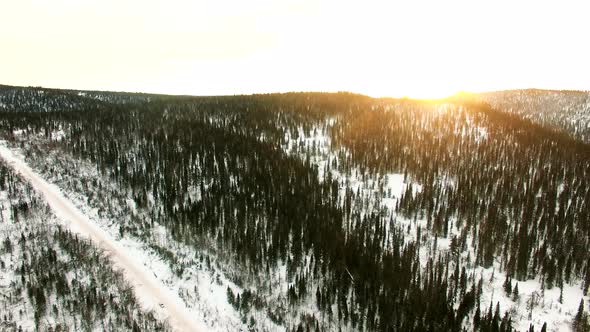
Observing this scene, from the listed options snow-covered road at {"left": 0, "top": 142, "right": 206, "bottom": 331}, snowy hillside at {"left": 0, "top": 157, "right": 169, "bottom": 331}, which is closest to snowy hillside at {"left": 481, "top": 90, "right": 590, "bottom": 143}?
snow-covered road at {"left": 0, "top": 142, "right": 206, "bottom": 331}

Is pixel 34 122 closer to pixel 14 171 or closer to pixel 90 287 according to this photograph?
pixel 14 171

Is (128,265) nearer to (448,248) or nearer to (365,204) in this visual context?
(365,204)

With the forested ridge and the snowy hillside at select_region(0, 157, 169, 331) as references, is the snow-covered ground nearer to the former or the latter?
the forested ridge

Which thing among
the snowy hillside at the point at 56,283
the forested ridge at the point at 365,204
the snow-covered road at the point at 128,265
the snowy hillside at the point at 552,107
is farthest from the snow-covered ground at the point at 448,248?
the snowy hillside at the point at 552,107

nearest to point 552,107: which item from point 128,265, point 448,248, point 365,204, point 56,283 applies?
point 365,204

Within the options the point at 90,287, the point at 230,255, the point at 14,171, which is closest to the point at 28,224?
the point at 90,287

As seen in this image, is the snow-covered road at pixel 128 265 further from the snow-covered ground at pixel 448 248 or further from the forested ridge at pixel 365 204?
the snow-covered ground at pixel 448 248
